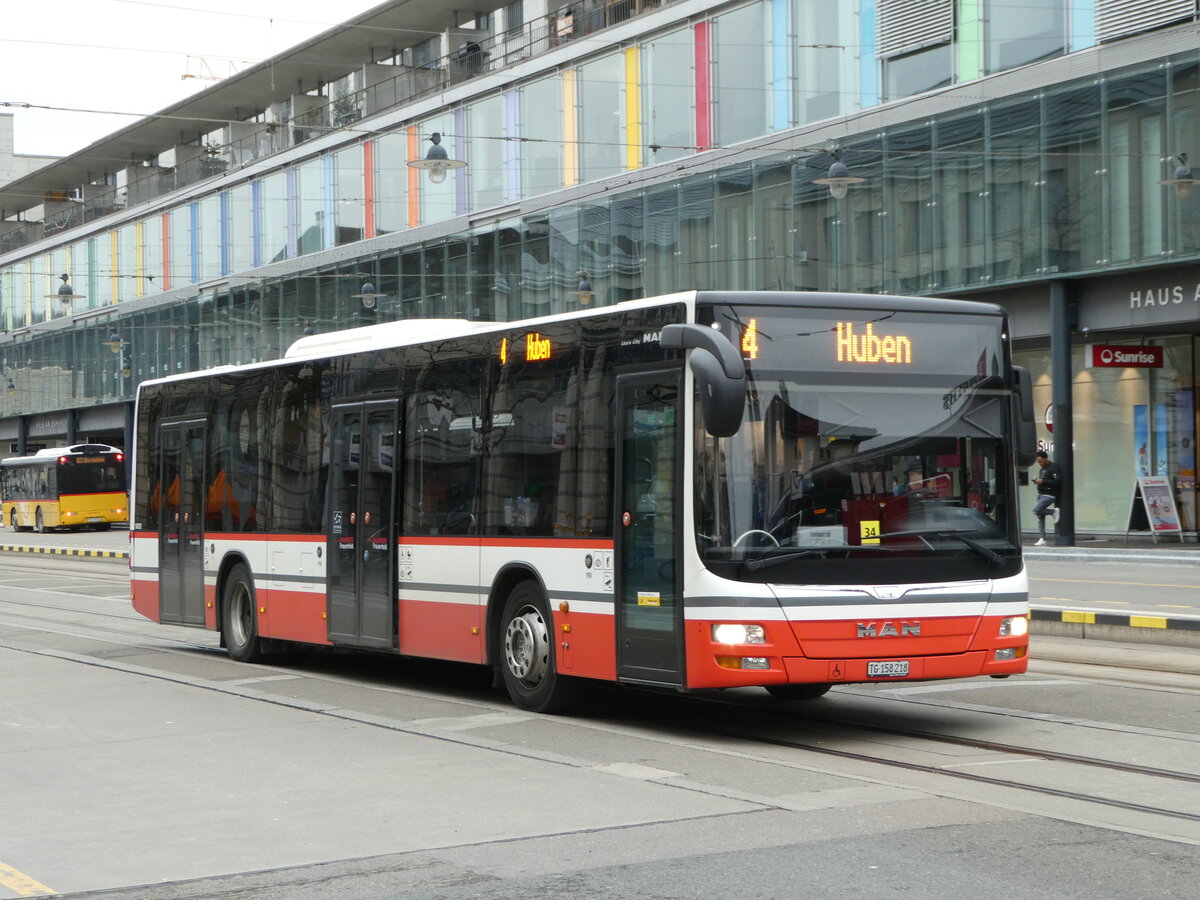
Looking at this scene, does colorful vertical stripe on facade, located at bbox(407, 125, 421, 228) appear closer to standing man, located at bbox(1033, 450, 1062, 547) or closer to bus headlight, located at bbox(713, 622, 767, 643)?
standing man, located at bbox(1033, 450, 1062, 547)

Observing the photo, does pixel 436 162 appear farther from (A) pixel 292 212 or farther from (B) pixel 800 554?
(A) pixel 292 212

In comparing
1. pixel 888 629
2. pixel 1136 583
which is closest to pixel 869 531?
pixel 888 629

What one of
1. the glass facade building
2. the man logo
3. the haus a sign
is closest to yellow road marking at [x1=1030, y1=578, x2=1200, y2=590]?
the glass facade building

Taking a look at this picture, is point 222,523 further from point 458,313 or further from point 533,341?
point 458,313

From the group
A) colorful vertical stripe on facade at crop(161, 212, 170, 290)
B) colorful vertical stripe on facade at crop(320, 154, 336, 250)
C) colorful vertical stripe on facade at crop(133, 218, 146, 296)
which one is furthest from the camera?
colorful vertical stripe on facade at crop(133, 218, 146, 296)

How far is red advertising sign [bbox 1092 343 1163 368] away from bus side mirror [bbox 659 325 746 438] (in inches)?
895

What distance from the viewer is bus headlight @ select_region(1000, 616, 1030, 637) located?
34.9 feet

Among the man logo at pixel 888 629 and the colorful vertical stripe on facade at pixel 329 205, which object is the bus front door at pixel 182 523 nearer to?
the man logo at pixel 888 629

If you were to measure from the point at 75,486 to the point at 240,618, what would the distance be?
46168mm

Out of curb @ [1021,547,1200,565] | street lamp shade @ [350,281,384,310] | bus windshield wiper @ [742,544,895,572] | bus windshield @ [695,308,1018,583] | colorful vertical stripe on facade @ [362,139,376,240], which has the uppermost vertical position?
colorful vertical stripe on facade @ [362,139,376,240]

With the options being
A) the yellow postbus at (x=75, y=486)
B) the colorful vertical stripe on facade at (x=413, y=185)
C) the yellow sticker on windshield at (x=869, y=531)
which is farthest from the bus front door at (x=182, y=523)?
the yellow postbus at (x=75, y=486)

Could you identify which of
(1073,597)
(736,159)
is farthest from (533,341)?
(736,159)

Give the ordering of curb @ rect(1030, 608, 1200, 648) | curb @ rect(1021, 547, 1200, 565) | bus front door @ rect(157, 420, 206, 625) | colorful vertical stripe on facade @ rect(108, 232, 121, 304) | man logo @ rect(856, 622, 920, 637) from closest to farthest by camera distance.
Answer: man logo @ rect(856, 622, 920, 637), curb @ rect(1030, 608, 1200, 648), bus front door @ rect(157, 420, 206, 625), curb @ rect(1021, 547, 1200, 565), colorful vertical stripe on facade @ rect(108, 232, 121, 304)

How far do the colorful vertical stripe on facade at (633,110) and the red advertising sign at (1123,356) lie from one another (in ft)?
41.4
